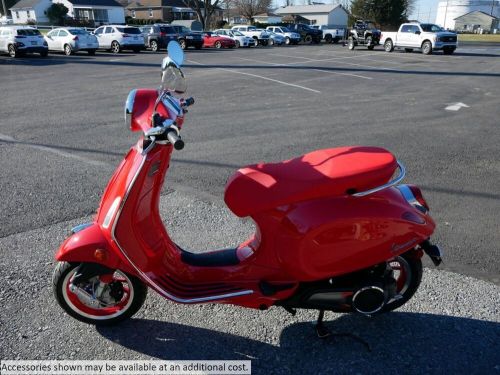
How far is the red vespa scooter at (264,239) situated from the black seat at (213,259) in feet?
0.04

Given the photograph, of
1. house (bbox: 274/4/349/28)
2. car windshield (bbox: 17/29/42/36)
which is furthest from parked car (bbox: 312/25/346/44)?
house (bbox: 274/4/349/28)

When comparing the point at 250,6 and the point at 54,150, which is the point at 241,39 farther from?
the point at 250,6

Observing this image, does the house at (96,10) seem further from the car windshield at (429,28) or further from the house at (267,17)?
the car windshield at (429,28)

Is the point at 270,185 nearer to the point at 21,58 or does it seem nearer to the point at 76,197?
the point at 76,197

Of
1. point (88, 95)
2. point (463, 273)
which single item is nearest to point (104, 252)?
point (463, 273)

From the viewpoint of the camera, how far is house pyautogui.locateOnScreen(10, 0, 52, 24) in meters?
62.8

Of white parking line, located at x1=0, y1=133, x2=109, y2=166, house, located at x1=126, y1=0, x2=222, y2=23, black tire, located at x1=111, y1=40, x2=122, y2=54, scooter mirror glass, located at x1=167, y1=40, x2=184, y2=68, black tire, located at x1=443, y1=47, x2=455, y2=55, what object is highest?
house, located at x1=126, y1=0, x2=222, y2=23

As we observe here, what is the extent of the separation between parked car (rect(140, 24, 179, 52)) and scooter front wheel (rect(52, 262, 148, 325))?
26.9 m

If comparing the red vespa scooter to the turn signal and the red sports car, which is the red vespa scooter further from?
the red sports car

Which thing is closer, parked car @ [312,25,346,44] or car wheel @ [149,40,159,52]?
car wheel @ [149,40,159,52]

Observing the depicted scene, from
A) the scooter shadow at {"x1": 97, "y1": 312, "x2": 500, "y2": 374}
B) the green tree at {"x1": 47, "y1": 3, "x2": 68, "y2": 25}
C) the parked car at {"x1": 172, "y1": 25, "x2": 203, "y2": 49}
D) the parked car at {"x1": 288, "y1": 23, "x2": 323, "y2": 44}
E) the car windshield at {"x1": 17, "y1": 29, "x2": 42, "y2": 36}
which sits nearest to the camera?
the scooter shadow at {"x1": 97, "y1": 312, "x2": 500, "y2": 374}

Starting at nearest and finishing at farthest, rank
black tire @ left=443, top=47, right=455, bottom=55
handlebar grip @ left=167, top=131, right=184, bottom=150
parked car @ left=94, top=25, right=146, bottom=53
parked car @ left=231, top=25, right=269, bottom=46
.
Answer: handlebar grip @ left=167, top=131, right=184, bottom=150, black tire @ left=443, top=47, right=455, bottom=55, parked car @ left=94, top=25, right=146, bottom=53, parked car @ left=231, top=25, right=269, bottom=46

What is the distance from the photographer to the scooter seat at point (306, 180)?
241cm

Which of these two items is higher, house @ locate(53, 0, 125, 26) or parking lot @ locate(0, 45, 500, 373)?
house @ locate(53, 0, 125, 26)
